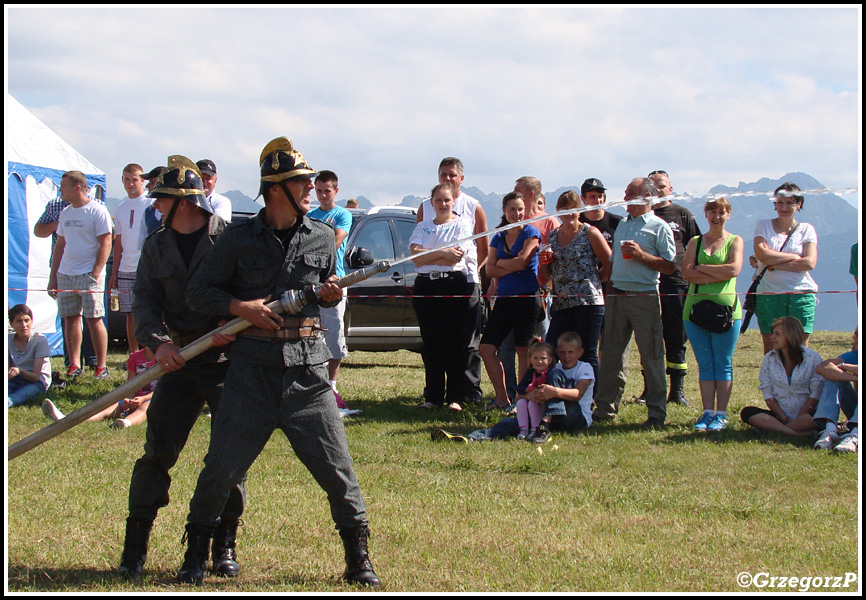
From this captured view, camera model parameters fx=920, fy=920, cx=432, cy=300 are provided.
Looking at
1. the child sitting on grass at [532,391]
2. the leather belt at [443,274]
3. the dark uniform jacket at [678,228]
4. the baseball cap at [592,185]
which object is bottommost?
the child sitting on grass at [532,391]

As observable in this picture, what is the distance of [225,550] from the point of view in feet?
14.8

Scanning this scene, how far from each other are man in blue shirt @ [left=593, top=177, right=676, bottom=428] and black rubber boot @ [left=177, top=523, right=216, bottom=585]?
479 centimetres

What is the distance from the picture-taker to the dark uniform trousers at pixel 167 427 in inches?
179

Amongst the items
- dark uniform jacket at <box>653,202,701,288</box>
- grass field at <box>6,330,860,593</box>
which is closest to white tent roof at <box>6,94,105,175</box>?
grass field at <box>6,330,860,593</box>

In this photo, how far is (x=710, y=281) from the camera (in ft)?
26.5

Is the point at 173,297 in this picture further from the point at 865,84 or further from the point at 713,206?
the point at 713,206

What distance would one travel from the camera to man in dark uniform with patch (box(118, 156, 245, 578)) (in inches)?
177

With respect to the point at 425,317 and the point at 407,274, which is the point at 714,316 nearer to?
the point at 425,317

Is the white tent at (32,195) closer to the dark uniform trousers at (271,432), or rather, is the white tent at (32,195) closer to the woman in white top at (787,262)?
the woman in white top at (787,262)

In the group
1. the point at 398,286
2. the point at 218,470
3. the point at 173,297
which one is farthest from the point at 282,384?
the point at 398,286

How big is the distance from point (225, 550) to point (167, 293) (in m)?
1.30

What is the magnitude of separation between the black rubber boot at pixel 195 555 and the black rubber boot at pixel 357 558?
67 cm

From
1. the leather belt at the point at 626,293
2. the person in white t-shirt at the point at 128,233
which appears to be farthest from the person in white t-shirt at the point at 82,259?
the leather belt at the point at 626,293

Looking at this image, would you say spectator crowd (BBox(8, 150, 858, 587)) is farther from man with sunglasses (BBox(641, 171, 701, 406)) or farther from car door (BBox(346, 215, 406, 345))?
car door (BBox(346, 215, 406, 345))
